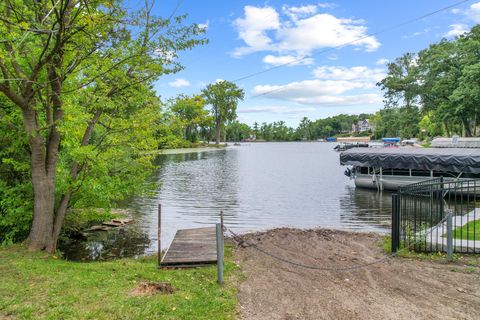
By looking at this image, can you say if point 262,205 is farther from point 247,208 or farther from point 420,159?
point 420,159

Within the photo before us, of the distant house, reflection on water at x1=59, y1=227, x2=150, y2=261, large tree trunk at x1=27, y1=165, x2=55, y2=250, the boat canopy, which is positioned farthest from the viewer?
the distant house

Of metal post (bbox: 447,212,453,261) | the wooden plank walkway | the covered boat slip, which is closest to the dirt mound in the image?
the wooden plank walkway

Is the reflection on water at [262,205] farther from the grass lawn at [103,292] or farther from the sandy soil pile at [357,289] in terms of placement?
the sandy soil pile at [357,289]

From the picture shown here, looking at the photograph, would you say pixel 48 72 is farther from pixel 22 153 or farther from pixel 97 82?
pixel 22 153

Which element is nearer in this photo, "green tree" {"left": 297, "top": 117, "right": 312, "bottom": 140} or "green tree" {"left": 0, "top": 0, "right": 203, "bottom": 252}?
"green tree" {"left": 0, "top": 0, "right": 203, "bottom": 252}

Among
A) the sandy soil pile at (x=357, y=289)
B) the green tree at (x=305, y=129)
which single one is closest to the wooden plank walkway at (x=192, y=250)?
the sandy soil pile at (x=357, y=289)

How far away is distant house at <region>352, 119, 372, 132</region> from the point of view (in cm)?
17157

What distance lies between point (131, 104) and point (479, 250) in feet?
28.3

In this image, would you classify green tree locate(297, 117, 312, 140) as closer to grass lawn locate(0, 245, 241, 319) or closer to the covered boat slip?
the covered boat slip

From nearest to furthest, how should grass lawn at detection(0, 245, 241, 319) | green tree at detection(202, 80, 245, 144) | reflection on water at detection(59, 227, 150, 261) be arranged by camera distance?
grass lawn at detection(0, 245, 241, 319)
reflection on water at detection(59, 227, 150, 261)
green tree at detection(202, 80, 245, 144)

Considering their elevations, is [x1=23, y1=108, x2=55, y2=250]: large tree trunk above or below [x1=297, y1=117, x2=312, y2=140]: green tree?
below

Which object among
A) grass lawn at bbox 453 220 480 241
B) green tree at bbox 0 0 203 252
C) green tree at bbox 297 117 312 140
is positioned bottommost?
grass lawn at bbox 453 220 480 241

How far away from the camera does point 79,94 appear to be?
761 centimetres

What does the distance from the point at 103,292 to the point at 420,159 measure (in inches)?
700
